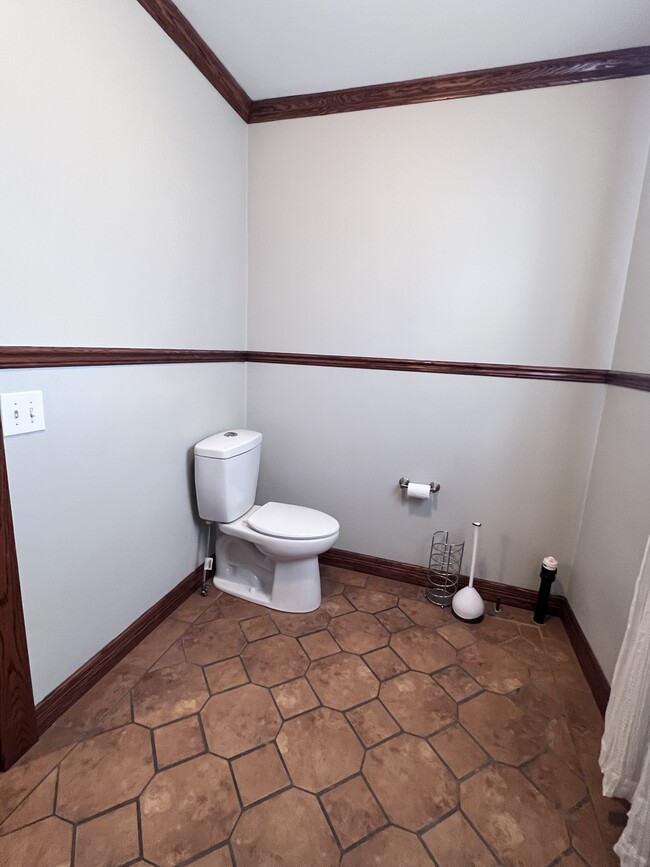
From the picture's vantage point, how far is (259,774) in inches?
45.3

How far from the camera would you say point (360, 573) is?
7.31ft

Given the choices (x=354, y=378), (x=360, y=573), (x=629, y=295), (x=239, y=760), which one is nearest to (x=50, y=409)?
(x=239, y=760)

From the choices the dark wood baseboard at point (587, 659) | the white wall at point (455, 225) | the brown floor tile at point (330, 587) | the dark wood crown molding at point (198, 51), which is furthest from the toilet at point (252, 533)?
the dark wood crown molding at point (198, 51)

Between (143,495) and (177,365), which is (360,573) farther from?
(177,365)

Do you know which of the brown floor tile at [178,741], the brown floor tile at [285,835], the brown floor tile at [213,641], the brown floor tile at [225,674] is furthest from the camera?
the brown floor tile at [213,641]

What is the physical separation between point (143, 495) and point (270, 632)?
30.9 inches

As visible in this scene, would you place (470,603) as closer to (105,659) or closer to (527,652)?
(527,652)

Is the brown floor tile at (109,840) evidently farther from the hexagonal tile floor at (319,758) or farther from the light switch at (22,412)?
the light switch at (22,412)

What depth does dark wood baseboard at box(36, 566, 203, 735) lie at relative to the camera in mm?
1265

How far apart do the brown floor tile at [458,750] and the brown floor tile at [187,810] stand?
0.62m

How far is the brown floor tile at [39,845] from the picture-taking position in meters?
0.94

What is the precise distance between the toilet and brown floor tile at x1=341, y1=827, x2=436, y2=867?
35.7 inches

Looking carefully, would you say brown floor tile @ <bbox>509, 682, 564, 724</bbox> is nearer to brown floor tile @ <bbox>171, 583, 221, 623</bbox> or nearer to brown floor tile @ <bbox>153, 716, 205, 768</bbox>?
brown floor tile @ <bbox>153, 716, 205, 768</bbox>

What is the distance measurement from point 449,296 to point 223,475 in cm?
130
